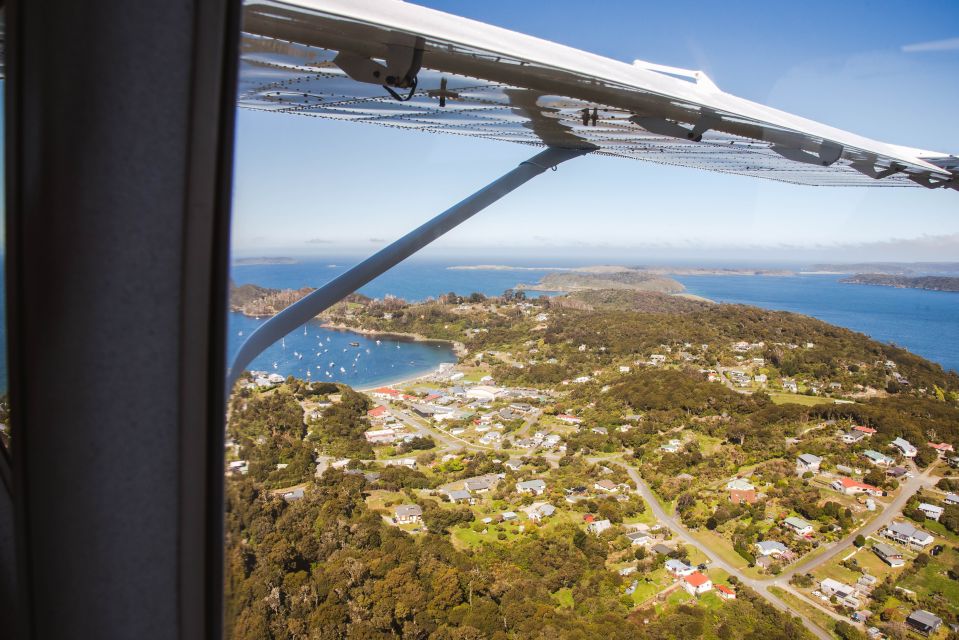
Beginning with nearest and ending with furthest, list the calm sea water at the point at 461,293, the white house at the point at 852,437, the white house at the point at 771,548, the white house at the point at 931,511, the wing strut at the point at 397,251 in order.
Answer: the wing strut at the point at 397,251 → the calm sea water at the point at 461,293 → the white house at the point at 771,548 → the white house at the point at 931,511 → the white house at the point at 852,437

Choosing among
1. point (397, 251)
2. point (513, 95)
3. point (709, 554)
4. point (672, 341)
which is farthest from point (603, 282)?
point (513, 95)

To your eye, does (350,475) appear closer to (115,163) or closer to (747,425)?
(115,163)

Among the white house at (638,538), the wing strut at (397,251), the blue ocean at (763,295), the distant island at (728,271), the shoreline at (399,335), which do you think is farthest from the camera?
the distant island at (728,271)

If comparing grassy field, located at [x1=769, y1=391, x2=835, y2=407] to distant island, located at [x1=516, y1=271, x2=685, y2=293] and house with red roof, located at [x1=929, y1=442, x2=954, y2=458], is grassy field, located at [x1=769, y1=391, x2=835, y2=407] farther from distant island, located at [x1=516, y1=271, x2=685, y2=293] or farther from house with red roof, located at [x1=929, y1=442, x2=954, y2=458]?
distant island, located at [x1=516, y1=271, x2=685, y2=293]

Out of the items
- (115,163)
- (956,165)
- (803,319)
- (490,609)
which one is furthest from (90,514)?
(803,319)

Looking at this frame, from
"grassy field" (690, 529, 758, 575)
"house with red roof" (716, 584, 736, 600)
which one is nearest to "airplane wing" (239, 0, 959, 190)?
"house with red roof" (716, 584, 736, 600)

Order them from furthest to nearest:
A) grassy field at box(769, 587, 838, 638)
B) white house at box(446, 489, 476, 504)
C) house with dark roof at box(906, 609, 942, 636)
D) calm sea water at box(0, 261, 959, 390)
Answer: white house at box(446, 489, 476, 504) → grassy field at box(769, 587, 838, 638) → house with dark roof at box(906, 609, 942, 636) → calm sea water at box(0, 261, 959, 390)

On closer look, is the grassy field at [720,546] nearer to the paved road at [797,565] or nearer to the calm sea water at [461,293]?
the paved road at [797,565]

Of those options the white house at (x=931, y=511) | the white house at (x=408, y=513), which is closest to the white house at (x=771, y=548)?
the white house at (x=931, y=511)
